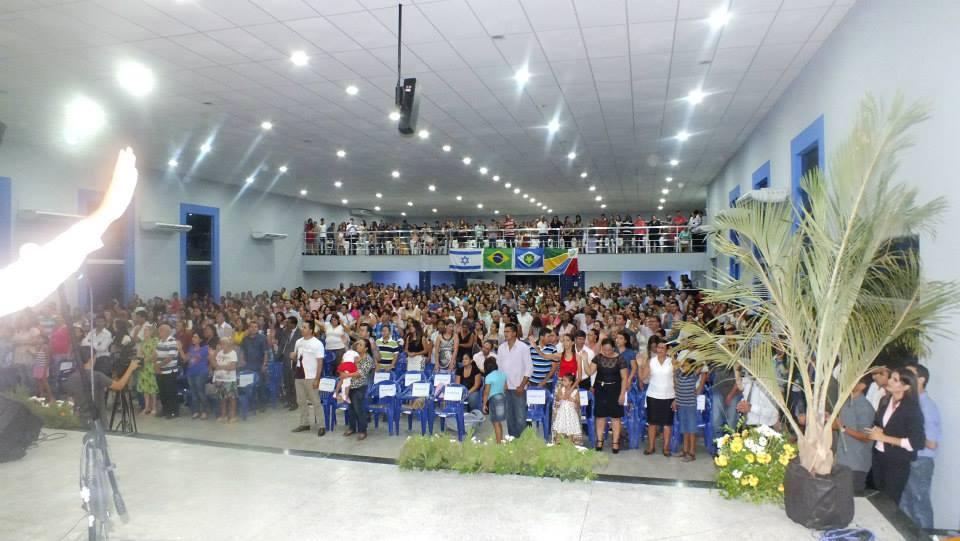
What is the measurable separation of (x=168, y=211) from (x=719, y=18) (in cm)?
1767

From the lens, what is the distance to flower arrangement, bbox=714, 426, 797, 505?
203 inches

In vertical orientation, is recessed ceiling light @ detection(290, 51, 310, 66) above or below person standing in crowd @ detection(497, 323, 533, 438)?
above

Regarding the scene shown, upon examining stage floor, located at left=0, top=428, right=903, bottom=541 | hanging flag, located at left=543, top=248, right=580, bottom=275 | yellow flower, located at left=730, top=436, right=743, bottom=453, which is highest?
hanging flag, located at left=543, top=248, right=580, bottom=275

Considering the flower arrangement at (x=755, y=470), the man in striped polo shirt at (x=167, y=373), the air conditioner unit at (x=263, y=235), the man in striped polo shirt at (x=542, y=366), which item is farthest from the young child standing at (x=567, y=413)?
the air conditioner unit at (x=263, y=235)

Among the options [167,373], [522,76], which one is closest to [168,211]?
[167,373]

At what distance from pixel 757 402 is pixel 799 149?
14.7ft

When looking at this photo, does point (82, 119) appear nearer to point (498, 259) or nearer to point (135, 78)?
point (135, 78)

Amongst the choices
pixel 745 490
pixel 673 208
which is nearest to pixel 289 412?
Result: pixel 745 490

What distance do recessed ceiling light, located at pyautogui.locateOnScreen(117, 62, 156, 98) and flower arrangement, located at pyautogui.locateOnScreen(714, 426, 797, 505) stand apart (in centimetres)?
942

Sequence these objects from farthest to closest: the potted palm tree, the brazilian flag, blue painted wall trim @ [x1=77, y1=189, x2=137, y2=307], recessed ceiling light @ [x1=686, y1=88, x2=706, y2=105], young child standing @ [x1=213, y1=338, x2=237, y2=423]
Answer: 1. the brazilian flag
2. blue painted wall trim @ [x1=77, y1=189, x2=137, y2=307]
3. recessed ceiling light @ [x1=686, y1=88, x2=706, y2=105]
4. young child standing @ [x1=213, y1=338, x2=237, y2=423]
5. the potted palm tree

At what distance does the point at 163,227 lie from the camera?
18172 mm

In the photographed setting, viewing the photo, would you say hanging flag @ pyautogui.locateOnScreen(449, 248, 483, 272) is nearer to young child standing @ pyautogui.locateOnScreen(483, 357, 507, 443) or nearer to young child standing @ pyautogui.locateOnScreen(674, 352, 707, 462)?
young child standing @ pyautogui.locateOnScreen(483, 357, 507, 443)

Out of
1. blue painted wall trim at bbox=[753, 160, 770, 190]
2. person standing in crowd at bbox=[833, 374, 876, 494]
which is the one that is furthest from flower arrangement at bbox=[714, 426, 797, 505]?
blue painted wall trim at bbox=[753, 160, 770, 190]

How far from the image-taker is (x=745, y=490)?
5207mm
